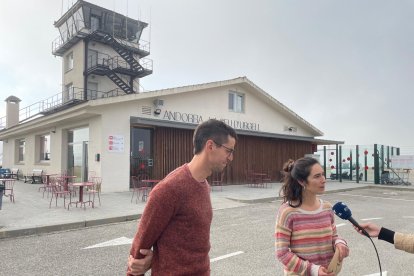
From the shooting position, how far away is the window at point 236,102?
20.8 meters

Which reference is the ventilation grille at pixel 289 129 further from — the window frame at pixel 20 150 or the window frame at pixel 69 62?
the window frame at pixel 69 62

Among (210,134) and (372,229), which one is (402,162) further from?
(210,134)

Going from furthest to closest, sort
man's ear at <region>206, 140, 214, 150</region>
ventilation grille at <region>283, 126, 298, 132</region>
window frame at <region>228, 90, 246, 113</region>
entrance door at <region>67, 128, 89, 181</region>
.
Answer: ventilation grille at <region>283, 126, 298, 132</region>
window frame at <region>228, 90, 246, 113</region>
entrance door at <region>67, 128, 89, 181</region>
man's ear at <region>206, 140, 214, 150</region>

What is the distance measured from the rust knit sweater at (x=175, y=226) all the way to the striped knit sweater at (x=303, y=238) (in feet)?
2.47

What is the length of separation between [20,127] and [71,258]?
19.5m

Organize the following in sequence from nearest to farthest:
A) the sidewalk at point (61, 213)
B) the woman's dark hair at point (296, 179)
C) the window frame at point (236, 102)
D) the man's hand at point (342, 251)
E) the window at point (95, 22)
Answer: the man's hand at point (342, 251) < the woman's dark hair at point (296, 179) < the sidewalk at point (61, 213) < the window frame at point (236, 102) < the window at point (95, 22)

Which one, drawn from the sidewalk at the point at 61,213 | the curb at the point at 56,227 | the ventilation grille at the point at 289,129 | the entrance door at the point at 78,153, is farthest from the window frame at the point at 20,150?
the curb at the point at 56,227

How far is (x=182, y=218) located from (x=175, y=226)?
0.19ft

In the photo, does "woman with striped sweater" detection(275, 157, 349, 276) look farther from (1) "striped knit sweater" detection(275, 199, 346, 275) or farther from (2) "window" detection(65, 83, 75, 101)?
(2) "window" detection(65, 83, 75, 101)

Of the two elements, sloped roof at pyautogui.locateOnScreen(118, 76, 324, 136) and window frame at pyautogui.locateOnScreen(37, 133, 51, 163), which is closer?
sloped roof at pyautogui.locateOnScreen(118, 76, 324, 136)

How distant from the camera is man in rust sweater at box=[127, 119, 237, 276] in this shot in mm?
1919

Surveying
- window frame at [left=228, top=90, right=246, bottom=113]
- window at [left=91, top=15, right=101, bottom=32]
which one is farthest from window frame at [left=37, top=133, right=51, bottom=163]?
window at [left=91, top=15, right=101, bottom=32]

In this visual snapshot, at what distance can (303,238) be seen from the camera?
8.48 ft

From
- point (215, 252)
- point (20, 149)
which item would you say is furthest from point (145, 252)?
point (20, 149)
